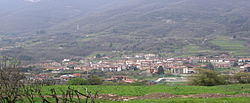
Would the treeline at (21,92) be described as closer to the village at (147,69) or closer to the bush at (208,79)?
the bush at (208,79)

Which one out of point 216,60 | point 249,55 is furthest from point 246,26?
point 216,60

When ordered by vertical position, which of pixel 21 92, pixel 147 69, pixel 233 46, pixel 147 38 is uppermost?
pixel 147 38

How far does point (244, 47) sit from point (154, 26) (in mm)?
66972

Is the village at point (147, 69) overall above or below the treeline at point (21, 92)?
below

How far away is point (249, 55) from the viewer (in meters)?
86.7

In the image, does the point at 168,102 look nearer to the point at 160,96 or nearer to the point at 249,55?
the point at 160,96

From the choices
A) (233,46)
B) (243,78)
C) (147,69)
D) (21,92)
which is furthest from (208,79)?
(233,46)

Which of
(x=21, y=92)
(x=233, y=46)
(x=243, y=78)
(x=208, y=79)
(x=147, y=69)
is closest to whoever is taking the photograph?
(x=21, y=92)

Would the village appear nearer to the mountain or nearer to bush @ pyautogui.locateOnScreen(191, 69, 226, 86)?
the mountain

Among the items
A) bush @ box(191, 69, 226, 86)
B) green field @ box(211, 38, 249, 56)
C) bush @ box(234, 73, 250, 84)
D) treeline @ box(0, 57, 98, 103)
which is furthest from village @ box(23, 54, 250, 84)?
treeline @ box(0, 57, 98, 103)

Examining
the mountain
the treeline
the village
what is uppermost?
the mountain

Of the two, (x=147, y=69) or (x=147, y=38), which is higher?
(x=147, y=38)

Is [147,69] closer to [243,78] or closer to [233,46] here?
[243,78]

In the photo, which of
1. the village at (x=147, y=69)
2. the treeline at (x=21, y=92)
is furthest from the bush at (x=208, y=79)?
the village at (x=147, y=69)
